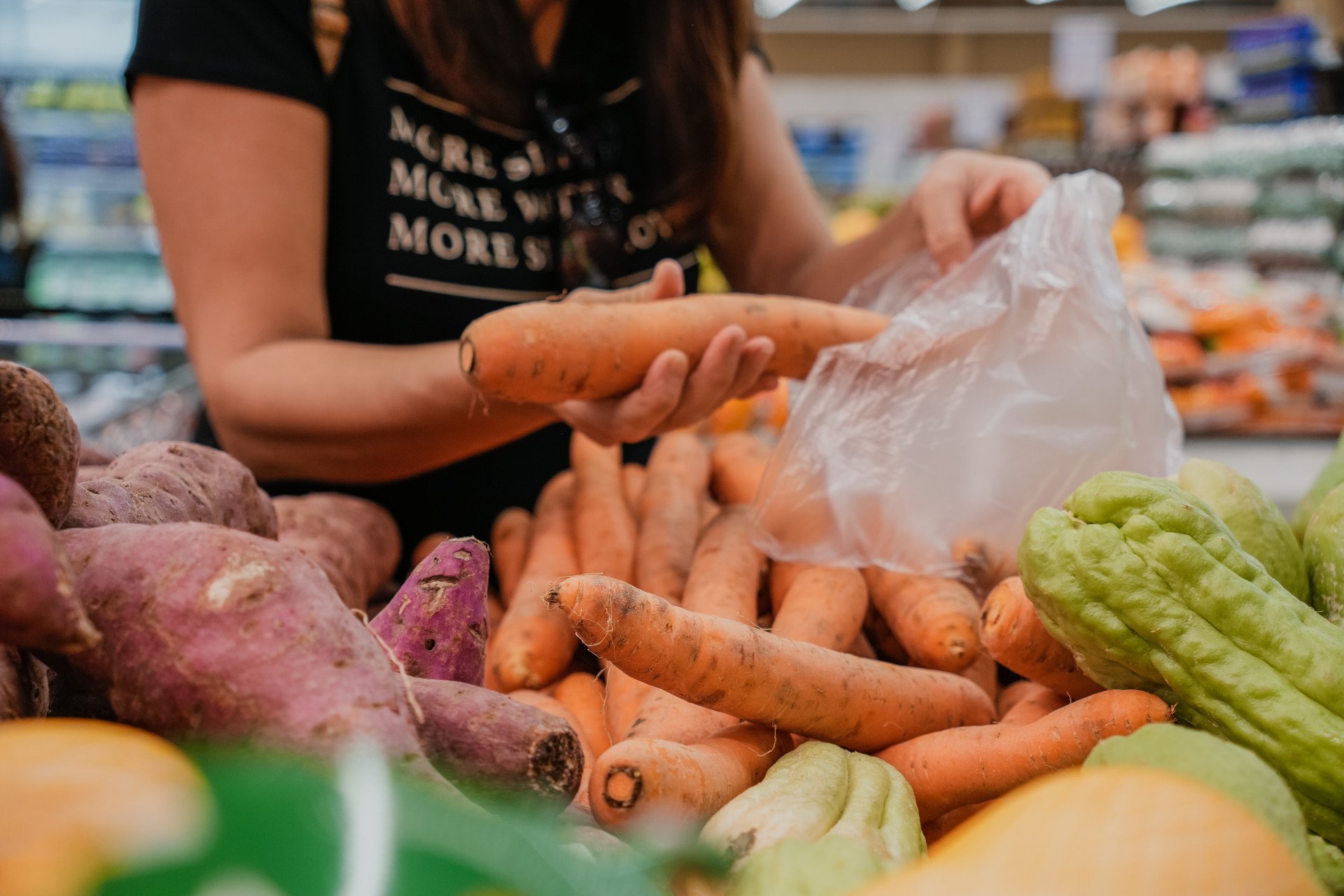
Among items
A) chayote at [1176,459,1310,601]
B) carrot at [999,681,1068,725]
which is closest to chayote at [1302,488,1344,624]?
chayote at [1176,459,1310,601]

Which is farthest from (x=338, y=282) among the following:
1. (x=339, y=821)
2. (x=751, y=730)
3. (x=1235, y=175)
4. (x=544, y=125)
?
(x=1235, y=175)

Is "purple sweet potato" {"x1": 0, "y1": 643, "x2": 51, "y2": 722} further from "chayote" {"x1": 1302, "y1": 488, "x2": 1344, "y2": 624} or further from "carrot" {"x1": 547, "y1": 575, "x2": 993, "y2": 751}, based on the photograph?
"chayote" {"x1": 1302, "y1": 488, "x2": 1344, "y2": 624}

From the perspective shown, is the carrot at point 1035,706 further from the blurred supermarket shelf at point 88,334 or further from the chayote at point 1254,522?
the blurred supermarket shelf at point 88,334

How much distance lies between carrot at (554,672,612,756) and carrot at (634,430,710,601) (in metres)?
0.13

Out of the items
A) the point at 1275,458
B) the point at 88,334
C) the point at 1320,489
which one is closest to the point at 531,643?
the point at 1320,489

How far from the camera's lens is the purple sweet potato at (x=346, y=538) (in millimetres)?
1162

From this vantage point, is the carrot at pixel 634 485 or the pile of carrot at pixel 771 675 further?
the carrot at pixel 634 485

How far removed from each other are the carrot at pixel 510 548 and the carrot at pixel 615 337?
328 millimetres

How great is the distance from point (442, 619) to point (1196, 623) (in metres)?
0.54

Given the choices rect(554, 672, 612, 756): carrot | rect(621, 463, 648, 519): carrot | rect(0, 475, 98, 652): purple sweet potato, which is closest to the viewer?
rect(0, 475, 98, 652): purple sweet potato

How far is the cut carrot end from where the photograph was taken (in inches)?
26.9

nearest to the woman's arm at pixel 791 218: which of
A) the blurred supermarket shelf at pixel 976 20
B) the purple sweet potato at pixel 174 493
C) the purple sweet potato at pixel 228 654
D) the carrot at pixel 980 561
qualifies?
the carrot at pixel 980 561

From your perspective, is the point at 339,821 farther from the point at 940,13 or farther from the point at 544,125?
the point at 940,13

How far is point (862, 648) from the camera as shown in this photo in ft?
3.65
